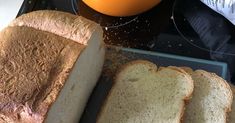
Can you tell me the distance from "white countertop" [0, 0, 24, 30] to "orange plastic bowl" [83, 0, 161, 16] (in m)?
0.36

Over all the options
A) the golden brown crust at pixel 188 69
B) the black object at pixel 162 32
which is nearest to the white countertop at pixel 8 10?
the black object at pixel 162 32

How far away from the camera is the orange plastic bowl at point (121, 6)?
1513mm

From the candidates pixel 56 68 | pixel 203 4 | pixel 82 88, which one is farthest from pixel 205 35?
pixel 56 68

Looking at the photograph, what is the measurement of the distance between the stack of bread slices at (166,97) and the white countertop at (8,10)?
60cm

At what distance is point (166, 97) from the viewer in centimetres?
137

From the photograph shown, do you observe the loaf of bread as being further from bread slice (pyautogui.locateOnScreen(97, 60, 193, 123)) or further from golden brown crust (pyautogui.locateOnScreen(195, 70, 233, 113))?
golden brown crust (pyautogui.locateOnScreen(195, 70, 233, 113))

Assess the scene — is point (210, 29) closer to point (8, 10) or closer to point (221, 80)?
point (221, 80)

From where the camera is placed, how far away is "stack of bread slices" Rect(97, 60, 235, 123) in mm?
1336

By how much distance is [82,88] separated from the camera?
1.36 m

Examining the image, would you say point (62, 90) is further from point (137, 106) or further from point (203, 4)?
point (203, 4)

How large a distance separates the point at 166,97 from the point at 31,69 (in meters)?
0.46

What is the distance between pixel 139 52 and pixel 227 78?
1.06ft

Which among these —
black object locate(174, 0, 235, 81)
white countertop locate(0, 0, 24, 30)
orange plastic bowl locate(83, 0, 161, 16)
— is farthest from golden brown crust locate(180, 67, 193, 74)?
white countertop locate(0, 0, 24, 30)

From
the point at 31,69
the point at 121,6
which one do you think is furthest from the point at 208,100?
the point at 31,69
